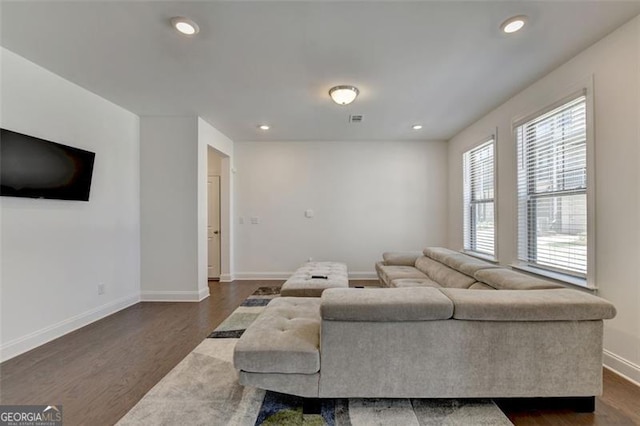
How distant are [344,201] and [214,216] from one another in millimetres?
2505

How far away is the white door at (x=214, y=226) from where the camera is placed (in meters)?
5.56

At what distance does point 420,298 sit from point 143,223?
12.8 feet

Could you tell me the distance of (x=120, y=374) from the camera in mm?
2207

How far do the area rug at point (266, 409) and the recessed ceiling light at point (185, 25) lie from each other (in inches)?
99.2

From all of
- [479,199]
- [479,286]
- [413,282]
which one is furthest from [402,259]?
[479,286]

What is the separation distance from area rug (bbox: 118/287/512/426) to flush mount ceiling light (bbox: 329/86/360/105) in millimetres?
2751

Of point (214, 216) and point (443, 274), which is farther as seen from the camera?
point (214, 216)

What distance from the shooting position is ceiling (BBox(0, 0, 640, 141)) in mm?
1935

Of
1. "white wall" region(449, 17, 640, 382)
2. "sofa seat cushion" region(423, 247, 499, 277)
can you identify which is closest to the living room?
"white wall" region(449, 17, 640, 382)

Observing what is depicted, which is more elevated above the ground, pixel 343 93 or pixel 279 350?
pixel 343 93

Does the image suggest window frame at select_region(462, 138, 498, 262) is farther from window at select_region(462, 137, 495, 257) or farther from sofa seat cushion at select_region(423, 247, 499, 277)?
sofa seat cushion at select_region(423, 247, 499, 277)

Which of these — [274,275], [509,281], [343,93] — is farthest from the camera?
[274,275]

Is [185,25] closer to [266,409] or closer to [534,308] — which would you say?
[266,409]

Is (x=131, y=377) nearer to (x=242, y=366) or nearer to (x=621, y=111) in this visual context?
(x=242, y=366)
